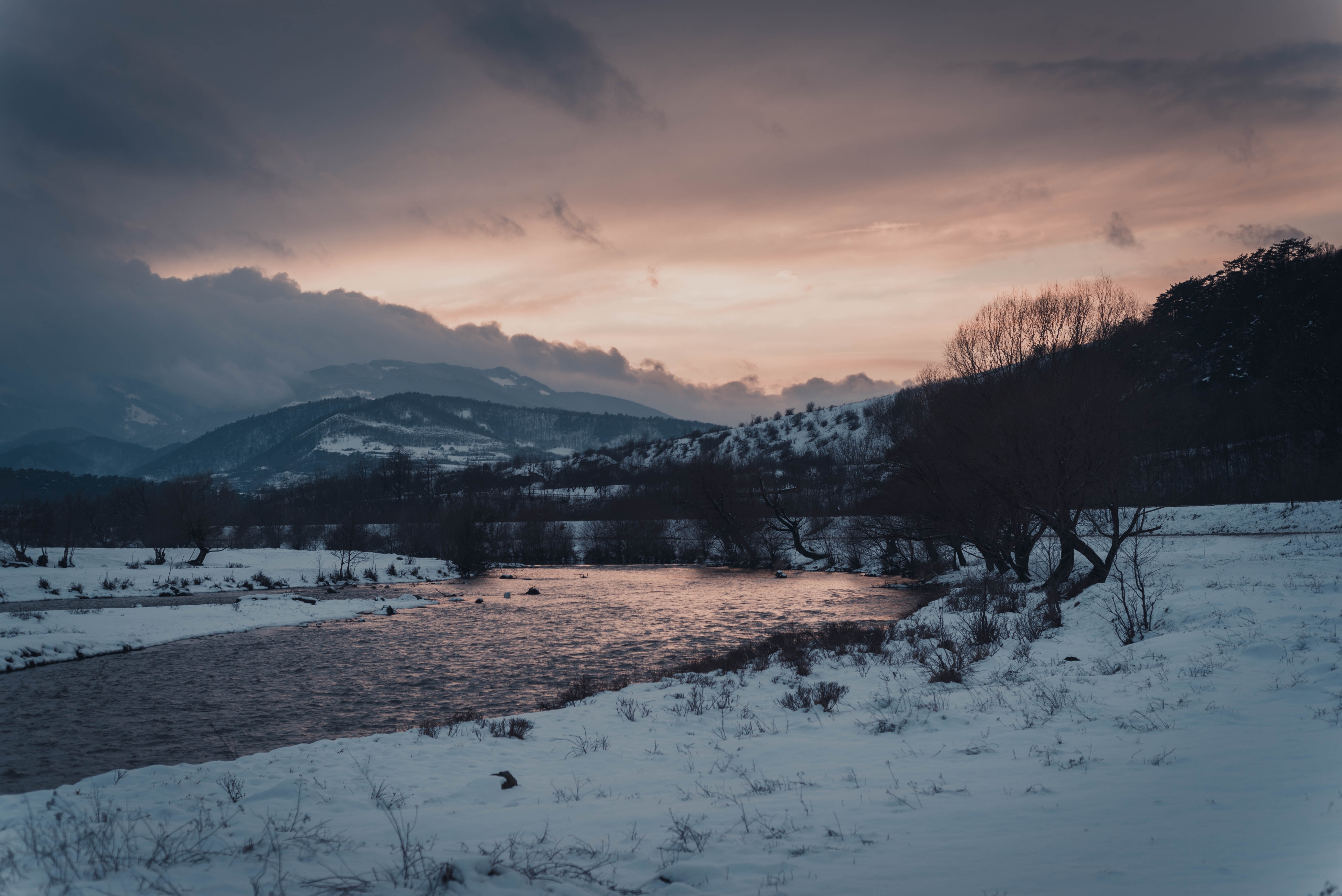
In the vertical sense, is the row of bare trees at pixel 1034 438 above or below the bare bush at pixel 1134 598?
above

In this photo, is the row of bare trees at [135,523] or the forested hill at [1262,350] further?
the forested hill at [1262,350]

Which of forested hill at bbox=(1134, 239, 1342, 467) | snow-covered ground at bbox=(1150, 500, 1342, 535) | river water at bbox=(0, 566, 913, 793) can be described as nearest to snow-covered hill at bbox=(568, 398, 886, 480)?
forested hill at bbox=(1134, 239, 1342, 467)

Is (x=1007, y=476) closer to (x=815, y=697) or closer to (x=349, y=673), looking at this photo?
(x=815, y=697)

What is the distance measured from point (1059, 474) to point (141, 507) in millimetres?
106574

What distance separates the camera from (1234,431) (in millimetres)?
60656

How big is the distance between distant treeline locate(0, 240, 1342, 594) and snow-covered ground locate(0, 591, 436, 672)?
18245 mm

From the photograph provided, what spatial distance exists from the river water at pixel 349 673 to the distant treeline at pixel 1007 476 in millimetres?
8341

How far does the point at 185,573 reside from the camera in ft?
144

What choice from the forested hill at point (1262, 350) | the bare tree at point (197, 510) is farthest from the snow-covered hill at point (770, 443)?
the bare tree at point (197, 510)

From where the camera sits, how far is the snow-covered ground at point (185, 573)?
120 feet

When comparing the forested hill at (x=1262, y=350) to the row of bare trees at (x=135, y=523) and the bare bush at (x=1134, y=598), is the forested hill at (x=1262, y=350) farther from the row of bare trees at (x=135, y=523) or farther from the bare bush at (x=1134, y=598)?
the row of bare trees at (x=135, y=523)

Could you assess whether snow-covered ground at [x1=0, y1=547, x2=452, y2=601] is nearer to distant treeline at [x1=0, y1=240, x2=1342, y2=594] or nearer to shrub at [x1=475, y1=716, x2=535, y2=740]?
distant treeline at [x1=0, y1=240, x2=1342, y2=594]

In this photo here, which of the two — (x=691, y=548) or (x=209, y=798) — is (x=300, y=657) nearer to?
(x=209, y=798)

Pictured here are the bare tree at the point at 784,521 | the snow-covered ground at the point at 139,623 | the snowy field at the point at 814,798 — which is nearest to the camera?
the snowy field at the point at 814,798
